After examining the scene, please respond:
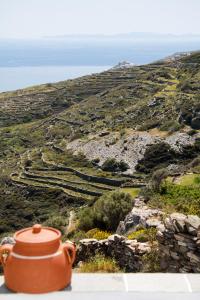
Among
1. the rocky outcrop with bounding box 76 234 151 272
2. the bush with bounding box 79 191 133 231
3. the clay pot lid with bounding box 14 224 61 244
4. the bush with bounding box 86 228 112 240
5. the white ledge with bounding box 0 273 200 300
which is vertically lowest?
the bush with bounding box 79 191 133 231

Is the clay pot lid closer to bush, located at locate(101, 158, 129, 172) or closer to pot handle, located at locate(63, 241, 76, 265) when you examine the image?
pot handle, located at locate(63, 241, 76, 265)

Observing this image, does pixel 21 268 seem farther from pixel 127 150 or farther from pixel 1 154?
A: pixel 1 154

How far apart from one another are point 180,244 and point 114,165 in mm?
53977

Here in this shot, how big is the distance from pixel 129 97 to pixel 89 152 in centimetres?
3111

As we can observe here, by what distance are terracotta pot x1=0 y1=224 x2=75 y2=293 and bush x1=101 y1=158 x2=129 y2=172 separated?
56.4 metres

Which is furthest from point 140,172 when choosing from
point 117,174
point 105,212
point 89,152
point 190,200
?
point 190,200

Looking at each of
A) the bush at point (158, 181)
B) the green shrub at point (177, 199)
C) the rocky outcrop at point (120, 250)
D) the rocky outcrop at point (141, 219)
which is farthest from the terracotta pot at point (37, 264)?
the bush at point (158, 181)

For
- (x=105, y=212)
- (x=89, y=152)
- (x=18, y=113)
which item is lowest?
(x=18, y=113)

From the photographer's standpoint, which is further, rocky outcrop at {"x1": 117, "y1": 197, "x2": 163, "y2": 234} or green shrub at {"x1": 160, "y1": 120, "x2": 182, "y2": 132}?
green shrub at {"x1": 160, "y1": 120, "x2": 182, "y2": 132}

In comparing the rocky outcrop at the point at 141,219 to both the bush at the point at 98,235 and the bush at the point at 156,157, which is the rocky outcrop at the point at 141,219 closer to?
the bush at the point at 98,235

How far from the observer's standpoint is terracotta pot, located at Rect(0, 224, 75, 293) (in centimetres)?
537

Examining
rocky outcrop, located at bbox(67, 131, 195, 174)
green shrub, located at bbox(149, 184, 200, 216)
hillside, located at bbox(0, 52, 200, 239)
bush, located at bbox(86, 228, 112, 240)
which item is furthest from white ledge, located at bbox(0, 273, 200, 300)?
rocky outcrop, located at bbox(67, 131, 195, 174)

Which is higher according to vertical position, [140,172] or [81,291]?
[81,291]

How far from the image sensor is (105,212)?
22.6 metres
